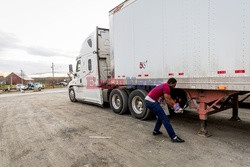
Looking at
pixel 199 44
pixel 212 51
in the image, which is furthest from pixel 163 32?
pixel 212 51

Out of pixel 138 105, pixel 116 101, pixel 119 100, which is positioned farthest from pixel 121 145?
pixel 116 101

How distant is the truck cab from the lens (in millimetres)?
7754

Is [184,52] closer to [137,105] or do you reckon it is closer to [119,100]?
[137,105]

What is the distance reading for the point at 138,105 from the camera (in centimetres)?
615

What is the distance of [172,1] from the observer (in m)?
4.31

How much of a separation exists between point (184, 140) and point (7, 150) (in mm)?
4033

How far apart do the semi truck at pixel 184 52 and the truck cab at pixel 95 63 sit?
2.85 feet

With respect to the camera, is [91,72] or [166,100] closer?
[166,100]

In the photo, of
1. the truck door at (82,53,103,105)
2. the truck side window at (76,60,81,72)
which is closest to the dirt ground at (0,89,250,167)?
the truck door at (82,53,103,105)

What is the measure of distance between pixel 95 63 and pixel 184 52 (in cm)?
461

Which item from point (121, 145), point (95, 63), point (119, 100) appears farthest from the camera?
point (95, 63)

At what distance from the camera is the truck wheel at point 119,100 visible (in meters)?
6.58

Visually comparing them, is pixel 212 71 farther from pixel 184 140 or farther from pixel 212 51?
pixel 184 140

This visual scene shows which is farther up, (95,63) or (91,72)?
(95,63)
